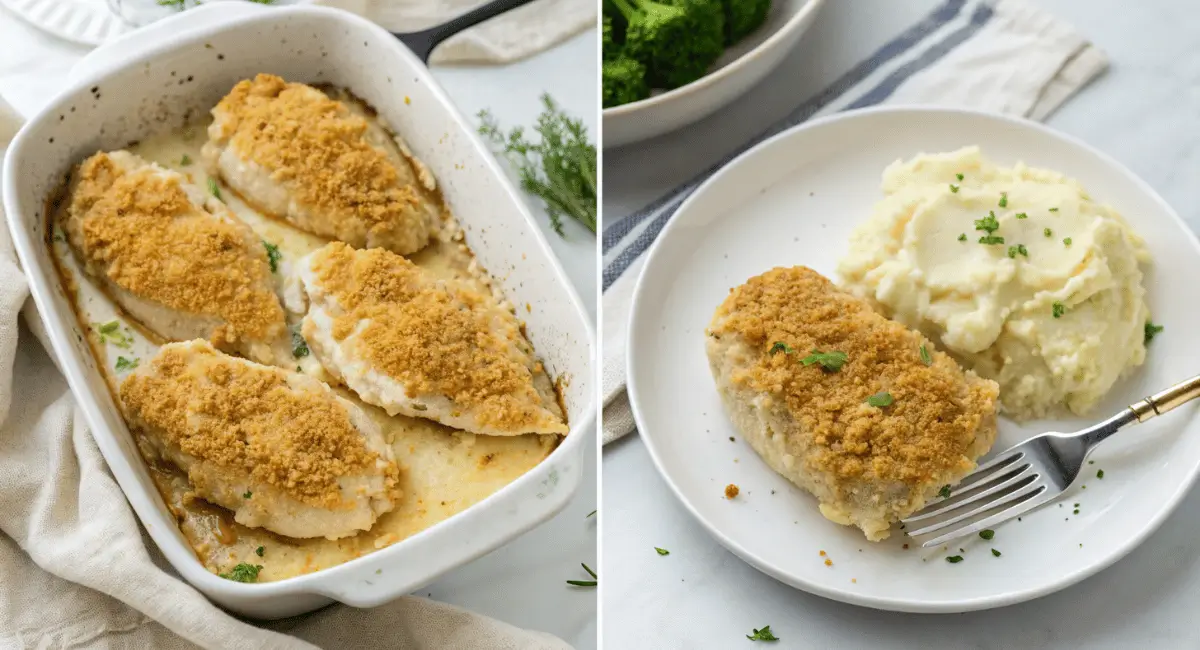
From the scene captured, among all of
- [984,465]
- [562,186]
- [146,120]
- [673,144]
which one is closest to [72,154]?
[146,120]

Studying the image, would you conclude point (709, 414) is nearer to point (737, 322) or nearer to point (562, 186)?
point (737, 322)

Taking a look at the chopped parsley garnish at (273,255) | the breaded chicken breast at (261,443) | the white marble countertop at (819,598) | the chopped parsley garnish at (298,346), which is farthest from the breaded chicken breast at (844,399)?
the chopped parsley garnish at (273,255)

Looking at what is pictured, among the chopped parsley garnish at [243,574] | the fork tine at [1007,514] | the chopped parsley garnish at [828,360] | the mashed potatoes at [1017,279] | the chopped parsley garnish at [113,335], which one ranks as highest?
the mashed potatoes at [1017,279]

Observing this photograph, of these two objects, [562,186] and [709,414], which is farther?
[562,186]

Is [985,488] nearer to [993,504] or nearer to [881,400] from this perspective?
[993,504]

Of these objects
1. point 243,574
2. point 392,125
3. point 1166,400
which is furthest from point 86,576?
point 1166,400

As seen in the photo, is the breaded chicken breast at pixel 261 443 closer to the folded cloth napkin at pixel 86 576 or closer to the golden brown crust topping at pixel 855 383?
the folded cloth napkin at pixel 86 576

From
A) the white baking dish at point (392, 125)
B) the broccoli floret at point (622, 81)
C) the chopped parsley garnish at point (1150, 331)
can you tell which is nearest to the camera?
the white baking dish at point (392, 125)

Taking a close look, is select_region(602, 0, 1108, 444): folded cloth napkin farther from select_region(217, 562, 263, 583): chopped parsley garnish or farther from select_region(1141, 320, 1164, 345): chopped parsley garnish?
select_region(217, 562, 263, 583): chopped parsley garnish

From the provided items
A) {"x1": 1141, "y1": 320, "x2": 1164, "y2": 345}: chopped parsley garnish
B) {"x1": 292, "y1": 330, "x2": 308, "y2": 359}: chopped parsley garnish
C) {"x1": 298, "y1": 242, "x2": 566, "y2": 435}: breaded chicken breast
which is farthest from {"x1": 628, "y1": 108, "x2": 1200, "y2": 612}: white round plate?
{"x1": 292, "y1": 330, "x2": 308, "y2": 359}: chopped parsley garnish
